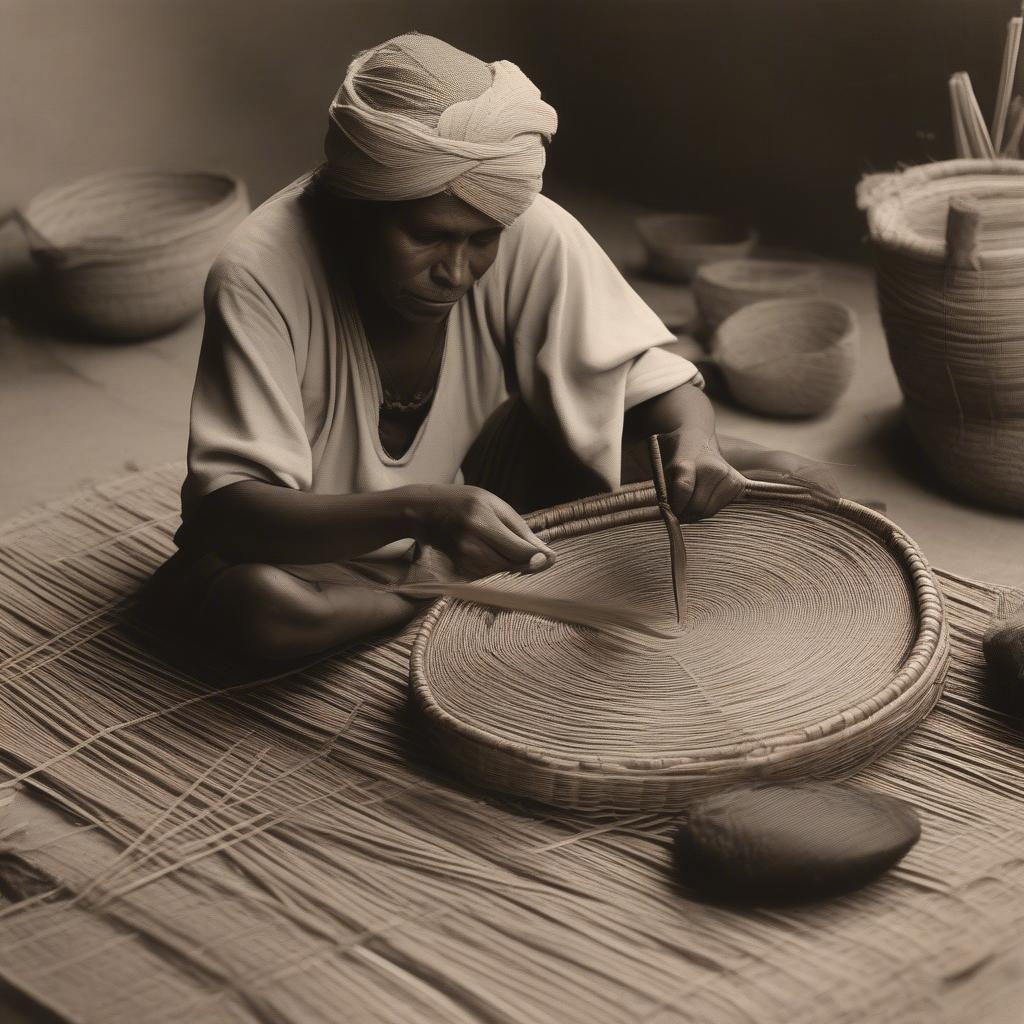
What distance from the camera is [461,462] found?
2283 mm

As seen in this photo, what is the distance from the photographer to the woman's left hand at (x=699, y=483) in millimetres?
2000

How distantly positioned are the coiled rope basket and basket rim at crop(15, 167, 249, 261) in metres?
1.71

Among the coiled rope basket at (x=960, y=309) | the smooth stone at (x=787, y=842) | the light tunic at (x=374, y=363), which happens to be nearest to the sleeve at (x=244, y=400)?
the light tunic at (x=374, y=363)

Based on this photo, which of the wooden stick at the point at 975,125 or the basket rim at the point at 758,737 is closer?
the basket rim at the point at 758,737

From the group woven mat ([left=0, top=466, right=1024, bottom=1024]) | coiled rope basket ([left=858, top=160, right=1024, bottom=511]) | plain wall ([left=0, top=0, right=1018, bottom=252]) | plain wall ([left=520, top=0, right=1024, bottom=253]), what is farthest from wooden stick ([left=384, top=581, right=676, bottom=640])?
plain wall ([left=0, top=0, right=1018, bottom=252])

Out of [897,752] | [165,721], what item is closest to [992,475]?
[897,752]

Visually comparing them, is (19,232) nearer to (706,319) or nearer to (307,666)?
(706,319)

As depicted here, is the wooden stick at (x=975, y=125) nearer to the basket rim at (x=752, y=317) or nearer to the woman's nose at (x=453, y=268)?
the basket rim at (x=752, y=317)

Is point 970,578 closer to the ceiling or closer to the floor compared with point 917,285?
closer to the floor

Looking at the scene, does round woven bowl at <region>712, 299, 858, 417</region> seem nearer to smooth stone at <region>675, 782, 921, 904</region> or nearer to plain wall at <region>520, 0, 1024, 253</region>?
plain wall at <region>520, 0, 1024, 253</region>

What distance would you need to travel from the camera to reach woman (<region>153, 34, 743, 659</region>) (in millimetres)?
1814

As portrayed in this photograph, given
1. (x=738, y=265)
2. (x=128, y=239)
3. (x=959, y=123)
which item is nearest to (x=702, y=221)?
(x=738, y=265)

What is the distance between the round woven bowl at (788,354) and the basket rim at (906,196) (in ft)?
1.18

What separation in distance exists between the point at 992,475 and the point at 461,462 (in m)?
1.03
